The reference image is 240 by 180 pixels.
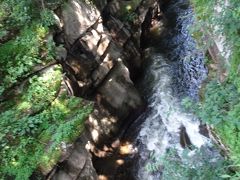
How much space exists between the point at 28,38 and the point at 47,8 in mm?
1333

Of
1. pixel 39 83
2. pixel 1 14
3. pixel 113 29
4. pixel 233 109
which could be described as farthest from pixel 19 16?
pixel 233 109

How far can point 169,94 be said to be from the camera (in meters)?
12.1

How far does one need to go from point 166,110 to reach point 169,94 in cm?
88

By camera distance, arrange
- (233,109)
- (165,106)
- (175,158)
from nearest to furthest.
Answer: (233,109) < (175,158) < (165,106)

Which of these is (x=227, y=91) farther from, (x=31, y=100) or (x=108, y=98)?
(x=108, y=98)

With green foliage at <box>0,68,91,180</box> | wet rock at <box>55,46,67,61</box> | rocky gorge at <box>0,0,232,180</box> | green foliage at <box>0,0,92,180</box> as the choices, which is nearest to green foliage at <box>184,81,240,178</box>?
rocky gorge at <box>0,0,232,180</box>

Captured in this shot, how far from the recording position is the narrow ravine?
32.8ft

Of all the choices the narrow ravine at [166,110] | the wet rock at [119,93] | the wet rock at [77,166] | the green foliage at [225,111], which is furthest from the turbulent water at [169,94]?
the green foliage at [225,111]

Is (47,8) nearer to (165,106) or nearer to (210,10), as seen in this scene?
(165,106)

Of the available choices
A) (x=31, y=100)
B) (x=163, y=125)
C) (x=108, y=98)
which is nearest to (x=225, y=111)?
(x=31, y=100)

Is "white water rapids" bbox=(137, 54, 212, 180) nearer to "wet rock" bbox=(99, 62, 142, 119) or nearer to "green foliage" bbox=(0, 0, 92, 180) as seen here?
"wet rock" bbox=(99, 62, 142, 119)

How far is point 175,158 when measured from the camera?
6.89 metres

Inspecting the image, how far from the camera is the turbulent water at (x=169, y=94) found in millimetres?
10172

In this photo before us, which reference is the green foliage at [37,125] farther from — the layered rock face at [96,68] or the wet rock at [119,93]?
the wet rock at [119,93]
